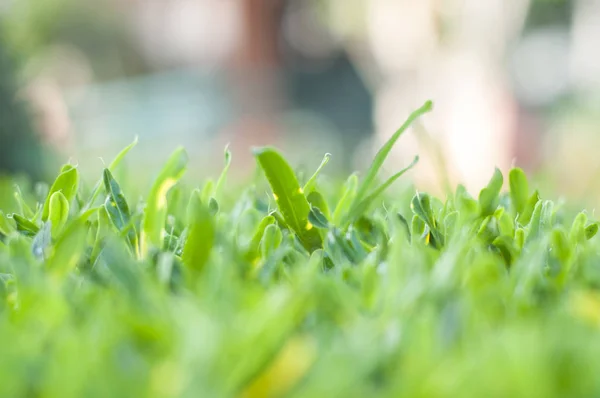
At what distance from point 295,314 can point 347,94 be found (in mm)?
20558

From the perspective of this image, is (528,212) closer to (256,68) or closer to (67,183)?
(67,183)

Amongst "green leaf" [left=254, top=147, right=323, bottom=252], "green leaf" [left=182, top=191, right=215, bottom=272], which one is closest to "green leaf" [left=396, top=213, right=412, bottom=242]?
"green leaf" [left=254, top=147, right=323, bottom=252]

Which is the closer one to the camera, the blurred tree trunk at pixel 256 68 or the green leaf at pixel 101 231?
the green leaf at pixel 101 231

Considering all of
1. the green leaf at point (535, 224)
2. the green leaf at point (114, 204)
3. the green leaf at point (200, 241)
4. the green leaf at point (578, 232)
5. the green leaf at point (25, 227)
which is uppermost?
the green leaf at point (25, 227)

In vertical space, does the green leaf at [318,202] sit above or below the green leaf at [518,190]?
above

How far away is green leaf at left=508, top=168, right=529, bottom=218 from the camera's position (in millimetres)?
1542

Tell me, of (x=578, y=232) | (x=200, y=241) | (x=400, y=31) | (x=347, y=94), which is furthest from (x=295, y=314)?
(x=347, y=94)

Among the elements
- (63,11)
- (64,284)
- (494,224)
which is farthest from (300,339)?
(63,11)

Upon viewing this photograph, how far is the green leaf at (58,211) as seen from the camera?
4.31 ft

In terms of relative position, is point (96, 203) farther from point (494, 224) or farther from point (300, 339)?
point (300, 339)

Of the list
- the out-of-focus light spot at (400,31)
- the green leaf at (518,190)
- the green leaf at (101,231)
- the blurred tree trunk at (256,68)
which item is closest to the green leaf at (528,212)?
the green leaf at (518,190)

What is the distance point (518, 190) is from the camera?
1565 mm

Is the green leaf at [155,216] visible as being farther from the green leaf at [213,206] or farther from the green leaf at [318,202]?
the green leaf at [318,202]

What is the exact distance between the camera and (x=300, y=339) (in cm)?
83
